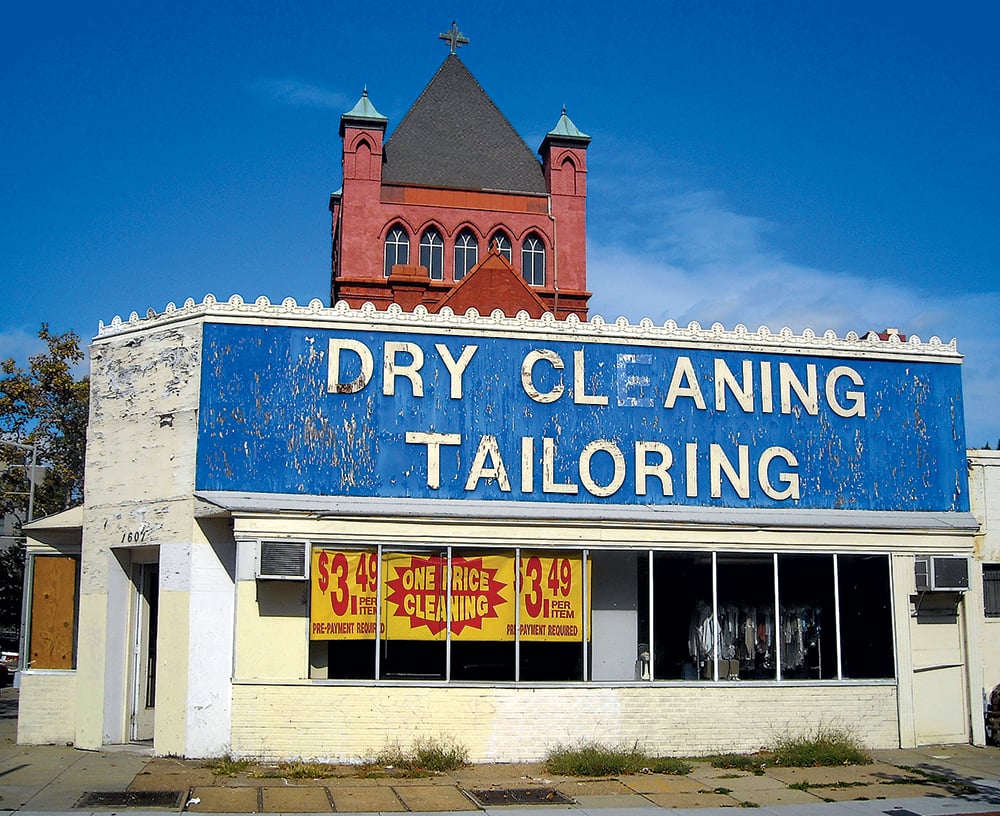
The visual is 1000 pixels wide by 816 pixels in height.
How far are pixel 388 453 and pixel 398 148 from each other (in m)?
32.1

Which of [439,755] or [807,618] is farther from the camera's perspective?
[807,618]

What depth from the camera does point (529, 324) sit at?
57.0ft

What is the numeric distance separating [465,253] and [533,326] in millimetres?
27674

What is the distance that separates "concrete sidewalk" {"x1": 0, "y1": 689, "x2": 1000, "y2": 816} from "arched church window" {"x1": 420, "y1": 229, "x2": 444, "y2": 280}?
30144 mm

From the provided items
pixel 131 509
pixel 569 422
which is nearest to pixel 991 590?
pixel 569 422

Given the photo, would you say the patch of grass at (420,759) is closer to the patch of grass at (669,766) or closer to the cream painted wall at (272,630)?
the cream painted wall at (272,630)

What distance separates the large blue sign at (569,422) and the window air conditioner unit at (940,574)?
929 millimetres

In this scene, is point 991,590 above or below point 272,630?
above

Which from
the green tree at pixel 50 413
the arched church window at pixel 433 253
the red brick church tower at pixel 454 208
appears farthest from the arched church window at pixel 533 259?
the green tree at pixel 50 413

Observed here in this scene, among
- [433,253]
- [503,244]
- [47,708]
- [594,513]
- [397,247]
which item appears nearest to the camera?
[594,513]

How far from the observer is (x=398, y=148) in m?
46.4

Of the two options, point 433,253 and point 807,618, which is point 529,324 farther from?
point 433,253

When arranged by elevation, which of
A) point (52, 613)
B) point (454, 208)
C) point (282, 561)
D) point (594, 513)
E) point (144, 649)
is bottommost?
point (144, 649)

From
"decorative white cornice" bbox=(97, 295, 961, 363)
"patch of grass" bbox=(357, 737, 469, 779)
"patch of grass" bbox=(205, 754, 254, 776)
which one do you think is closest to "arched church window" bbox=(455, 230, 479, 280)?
"decorative white cornice" bbox=(97, 295, 961, 363)
